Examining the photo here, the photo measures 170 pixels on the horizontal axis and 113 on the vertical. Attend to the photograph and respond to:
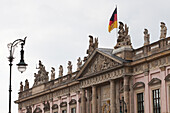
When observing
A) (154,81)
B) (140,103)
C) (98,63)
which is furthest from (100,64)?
(154,81)

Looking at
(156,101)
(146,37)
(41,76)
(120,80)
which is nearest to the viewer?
(156,101)

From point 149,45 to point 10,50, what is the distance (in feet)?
66.3

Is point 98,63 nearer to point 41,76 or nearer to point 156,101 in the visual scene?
point 156,101

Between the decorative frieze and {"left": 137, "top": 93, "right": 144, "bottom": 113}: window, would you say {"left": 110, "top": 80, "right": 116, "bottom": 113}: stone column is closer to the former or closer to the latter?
the decorative frieze

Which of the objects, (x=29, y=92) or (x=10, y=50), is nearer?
(x=10, y=50)

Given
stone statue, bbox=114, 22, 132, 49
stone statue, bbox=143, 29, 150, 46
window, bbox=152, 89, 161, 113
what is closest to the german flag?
stone statue, bbox=114, 22, 132, 49

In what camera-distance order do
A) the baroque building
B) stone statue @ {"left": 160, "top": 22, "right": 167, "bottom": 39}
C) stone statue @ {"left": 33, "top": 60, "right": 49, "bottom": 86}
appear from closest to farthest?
stone statue @ {"left": 160, "top": 22, "right": 167, "bottom": 39}, the baroque building, stone statue @ {"left": 33, "top": 60, "right": 49, "bottom": 86}

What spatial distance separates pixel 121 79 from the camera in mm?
46844

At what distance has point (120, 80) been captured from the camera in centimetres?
4709

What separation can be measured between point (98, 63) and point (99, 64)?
0.32 meters

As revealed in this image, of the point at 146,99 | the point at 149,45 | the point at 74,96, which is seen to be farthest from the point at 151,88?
the point at 74,96

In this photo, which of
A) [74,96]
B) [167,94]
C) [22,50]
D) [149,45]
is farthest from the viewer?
[74,96]

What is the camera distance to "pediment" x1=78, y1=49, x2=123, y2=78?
4728cm

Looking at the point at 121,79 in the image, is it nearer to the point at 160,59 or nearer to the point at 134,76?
the point at 134,76
